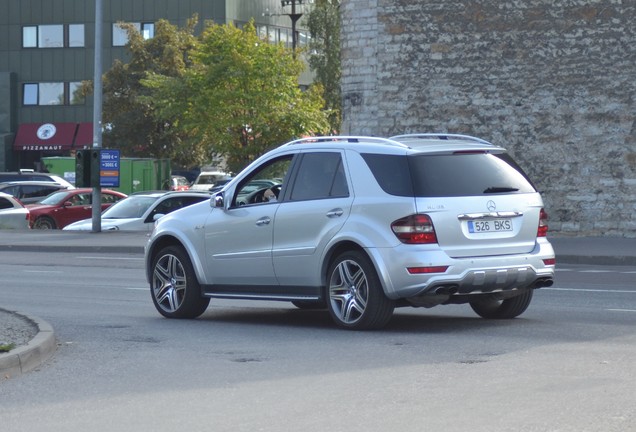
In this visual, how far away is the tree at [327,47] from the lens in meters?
74.4

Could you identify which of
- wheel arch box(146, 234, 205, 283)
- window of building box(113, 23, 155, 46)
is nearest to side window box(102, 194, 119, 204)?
wheel arch box(146, 234, 205, 283)

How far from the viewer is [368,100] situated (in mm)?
31391

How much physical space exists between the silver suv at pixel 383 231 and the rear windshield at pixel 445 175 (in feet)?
0.04

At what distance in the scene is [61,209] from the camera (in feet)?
130

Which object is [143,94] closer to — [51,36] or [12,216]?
[51,36]

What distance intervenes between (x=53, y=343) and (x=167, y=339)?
110cm

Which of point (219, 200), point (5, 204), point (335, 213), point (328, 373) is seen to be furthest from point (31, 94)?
point (328, 373)

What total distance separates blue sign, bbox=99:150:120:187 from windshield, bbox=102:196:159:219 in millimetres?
996

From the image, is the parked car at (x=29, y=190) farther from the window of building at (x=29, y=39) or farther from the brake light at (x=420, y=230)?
the window of building at (x=29, y=39)

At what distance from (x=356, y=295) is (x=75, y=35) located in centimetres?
6982

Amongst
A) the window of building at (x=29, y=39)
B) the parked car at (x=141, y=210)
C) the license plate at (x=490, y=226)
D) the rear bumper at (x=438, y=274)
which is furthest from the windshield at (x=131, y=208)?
the window of building at (x=29, y=39)

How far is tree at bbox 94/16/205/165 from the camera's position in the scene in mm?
66688

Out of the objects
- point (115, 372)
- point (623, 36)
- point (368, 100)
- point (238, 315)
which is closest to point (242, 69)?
point (368, 100)

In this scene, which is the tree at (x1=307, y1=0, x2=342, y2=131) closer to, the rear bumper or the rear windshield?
the rear windshield
